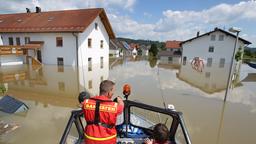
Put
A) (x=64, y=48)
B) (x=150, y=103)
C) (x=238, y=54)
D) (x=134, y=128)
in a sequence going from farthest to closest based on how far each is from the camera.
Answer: (x=238, y=54) < (x=64, y=48) < (x=150, y=103) < (x=134, y=128)

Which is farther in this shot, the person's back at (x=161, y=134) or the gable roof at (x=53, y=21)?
the gable roof at (x=53, y=21)

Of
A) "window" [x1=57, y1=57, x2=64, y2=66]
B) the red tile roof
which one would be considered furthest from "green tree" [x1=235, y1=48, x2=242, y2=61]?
"window" [x1=57, y1=57, x2=64, y2=66]

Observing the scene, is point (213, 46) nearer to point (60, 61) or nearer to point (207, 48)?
point (207, 48)

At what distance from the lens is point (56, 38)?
1922 centimetres

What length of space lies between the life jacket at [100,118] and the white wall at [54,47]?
17.4 m

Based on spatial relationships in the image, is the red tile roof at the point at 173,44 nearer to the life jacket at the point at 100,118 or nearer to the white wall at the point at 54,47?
the white wall at the point at 54,47

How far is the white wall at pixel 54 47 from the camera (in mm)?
18750

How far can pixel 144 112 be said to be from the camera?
654cm

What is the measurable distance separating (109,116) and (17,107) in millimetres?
5509

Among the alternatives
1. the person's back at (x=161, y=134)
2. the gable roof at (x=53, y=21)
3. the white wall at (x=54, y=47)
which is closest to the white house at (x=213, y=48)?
the gable roof at (x=53, y=21)

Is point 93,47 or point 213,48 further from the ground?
point 213,48

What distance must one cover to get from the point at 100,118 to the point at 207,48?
107 ft

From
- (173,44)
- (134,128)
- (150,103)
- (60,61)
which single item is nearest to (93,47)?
(60,61)

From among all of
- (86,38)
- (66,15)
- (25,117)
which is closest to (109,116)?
(25,117)
